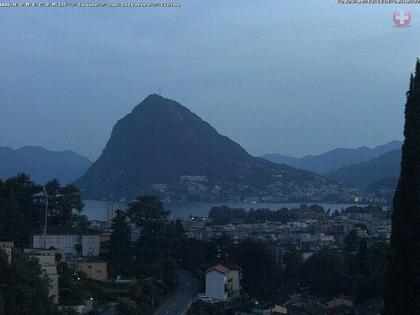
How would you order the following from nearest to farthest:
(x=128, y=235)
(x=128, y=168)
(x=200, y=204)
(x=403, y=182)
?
1. (x=403, y=182)
2. (x=128, y=235)
3. (x=200, y=204)
4. (x=128, y=168)

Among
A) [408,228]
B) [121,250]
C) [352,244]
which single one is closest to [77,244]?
[121,250]

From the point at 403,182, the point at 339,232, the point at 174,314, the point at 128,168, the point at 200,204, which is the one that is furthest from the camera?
the point at 128,168

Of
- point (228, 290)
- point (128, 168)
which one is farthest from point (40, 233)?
point (128, 168)

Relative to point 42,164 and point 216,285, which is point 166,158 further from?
point 216,285

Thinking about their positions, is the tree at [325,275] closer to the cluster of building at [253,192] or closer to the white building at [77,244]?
the white building at [77,244]

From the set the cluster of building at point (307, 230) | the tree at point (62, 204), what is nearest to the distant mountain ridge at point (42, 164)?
the cluster of building at point (307, 230)

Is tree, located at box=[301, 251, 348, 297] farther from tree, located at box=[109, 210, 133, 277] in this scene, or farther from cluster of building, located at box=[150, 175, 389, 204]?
cluster of building, located at box=[150, 175, 389, 204]

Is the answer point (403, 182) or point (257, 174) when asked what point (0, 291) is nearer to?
point (403, 182)
